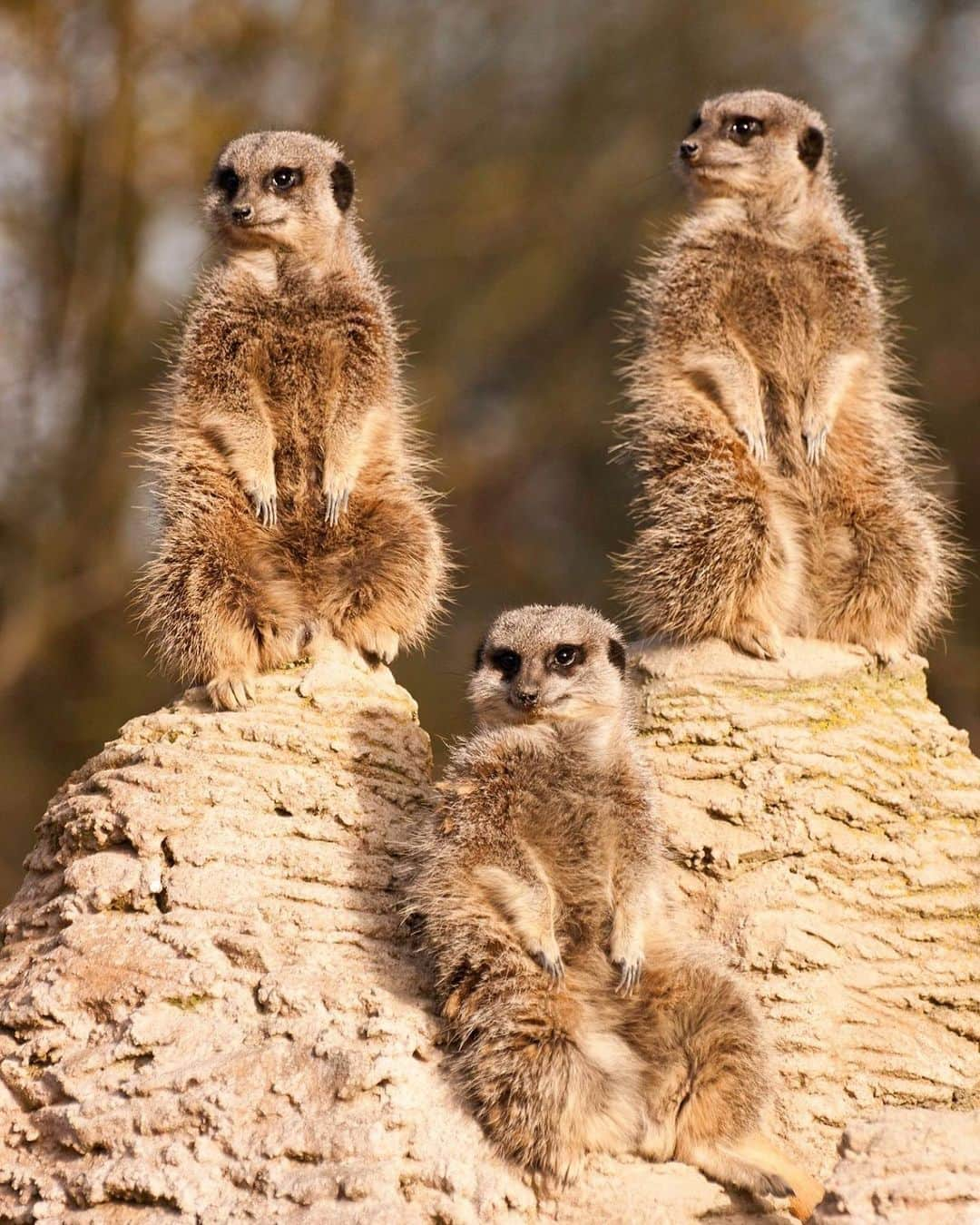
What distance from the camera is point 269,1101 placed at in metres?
3.61

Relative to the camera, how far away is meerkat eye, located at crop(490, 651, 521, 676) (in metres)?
4.11

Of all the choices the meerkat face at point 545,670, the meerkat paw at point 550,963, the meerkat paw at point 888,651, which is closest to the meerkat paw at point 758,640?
the meerkat paw at point 888,651

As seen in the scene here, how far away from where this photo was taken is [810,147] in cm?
533

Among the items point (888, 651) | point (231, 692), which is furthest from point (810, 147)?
point (231, 692)

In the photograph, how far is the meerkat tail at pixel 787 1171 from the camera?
361 centimetres

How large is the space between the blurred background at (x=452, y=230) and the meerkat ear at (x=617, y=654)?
407 cm

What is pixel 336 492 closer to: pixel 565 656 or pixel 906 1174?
pixel 565 656

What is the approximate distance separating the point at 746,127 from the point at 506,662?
1.99 meters

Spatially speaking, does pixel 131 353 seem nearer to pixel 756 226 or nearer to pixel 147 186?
pixel 147 186

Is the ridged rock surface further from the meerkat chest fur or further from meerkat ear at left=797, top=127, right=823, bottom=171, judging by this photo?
meerkat ear at left=797, top=127, right=823, bottom=171

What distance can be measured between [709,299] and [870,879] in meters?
1.68

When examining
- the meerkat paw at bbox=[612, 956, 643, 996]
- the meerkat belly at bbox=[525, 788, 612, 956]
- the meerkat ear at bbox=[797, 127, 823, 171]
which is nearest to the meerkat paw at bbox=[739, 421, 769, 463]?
the meerkat ear at bbox=[797, 127, 823, 171]

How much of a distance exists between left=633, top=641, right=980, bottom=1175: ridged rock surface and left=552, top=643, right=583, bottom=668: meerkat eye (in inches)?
18.0

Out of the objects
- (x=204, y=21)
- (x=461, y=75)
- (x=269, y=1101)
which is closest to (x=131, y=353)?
(x=204, y=21)
